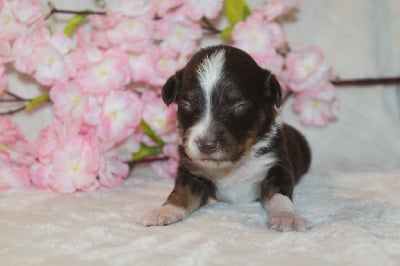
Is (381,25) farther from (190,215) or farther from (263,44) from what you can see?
(190,215)

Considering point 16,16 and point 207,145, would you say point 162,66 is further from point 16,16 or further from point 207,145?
point 207,145

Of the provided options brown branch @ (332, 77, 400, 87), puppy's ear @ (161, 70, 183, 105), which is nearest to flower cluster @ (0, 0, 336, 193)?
brown branch @ (332, 77, 400, 87)

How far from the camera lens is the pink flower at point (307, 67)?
3.96 meters

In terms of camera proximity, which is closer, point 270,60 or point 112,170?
point 112,170

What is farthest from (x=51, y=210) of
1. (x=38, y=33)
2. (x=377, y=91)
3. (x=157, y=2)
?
(x=377, y=91)

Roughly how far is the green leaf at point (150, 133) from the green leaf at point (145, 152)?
77mm

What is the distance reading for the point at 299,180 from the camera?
12.8 feet

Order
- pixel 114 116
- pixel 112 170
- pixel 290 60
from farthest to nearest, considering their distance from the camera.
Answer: pixel 290 60 → pixel 112 170 → pixel 114 116

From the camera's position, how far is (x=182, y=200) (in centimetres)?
306

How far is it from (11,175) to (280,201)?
5.66ft

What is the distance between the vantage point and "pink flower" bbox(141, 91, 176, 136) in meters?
3.89

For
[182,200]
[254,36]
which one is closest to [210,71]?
[182,200]

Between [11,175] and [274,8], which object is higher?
[274,8]

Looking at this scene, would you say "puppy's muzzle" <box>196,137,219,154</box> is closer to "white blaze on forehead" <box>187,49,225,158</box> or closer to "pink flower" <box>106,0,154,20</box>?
"white blaze on forehead" <box>187,49,225,158</box>
